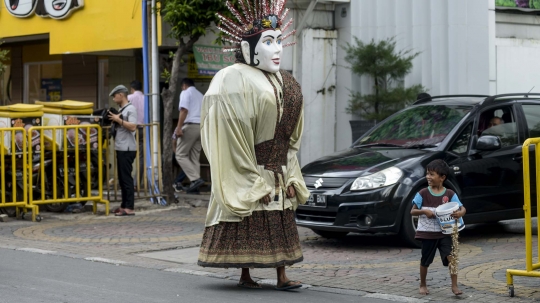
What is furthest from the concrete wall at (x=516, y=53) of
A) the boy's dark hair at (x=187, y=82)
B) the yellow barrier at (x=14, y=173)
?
the yellow barrier at (x=14, y=173)

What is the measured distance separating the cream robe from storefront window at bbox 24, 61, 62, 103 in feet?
44.5

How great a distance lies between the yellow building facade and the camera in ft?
52.4

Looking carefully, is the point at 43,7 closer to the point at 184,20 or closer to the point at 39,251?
the point at 184,20

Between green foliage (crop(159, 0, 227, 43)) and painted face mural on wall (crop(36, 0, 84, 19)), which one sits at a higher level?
painted face mural on wall (crop(36, 0, 84, 19))

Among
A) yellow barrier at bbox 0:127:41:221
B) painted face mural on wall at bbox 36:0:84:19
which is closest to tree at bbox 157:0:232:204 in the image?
yellow barrier at bbox 0:127:41:221

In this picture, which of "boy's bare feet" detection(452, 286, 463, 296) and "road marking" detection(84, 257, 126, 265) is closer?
"boy's bare feet" detection(452, 286, 463, 296)

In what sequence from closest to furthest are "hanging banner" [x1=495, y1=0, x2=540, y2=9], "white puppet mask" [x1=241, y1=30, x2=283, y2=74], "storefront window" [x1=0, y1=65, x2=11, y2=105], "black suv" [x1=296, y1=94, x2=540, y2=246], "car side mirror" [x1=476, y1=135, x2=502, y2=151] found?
1. "white puppet mask" [x1=241, y1=30, x2=283, y2=74]
2. "black suv" [x1=296, y1=94, x2=540, y2=246]
3. "car side mirror" [x1=476, y1=135, x2=502, y2=151]
4. "hanging banner" [x1=495, y1=0, x2=540, y2=9]
5. "storefront window" [x1=0, y1=65, x2=11, y2=105]

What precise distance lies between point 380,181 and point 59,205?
19.4 ft

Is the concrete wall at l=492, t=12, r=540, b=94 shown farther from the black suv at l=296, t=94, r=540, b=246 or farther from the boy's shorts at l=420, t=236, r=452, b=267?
the boy's shorts at l=420, t=236, r=452, b=267

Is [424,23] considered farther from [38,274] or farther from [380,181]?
[38,274]

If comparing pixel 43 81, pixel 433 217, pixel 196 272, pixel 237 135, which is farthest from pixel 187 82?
pixel 433 217

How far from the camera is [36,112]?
42.7ft

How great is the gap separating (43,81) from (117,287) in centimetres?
1401

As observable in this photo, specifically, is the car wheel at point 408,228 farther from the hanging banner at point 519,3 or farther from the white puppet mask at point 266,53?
the hanging banner at point 519,3
